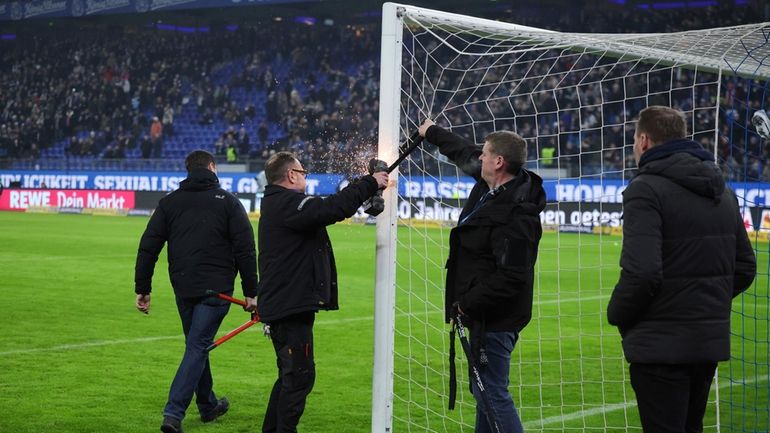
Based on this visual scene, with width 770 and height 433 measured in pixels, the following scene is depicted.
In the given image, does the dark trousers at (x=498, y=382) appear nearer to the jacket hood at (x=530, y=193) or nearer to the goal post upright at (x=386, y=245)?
the jacket hood at (x=530, y=193)

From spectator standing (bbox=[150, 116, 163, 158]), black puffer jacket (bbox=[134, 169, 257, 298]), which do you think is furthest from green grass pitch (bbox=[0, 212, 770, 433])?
spectator standing (bbox=[150, 116, 163, 158])

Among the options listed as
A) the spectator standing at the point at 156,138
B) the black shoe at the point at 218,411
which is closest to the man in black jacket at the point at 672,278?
the black shoe at the point at 218,411

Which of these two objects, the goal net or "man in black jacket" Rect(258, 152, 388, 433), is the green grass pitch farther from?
"man in black jacket" Rect(258, 152, 388, 433)

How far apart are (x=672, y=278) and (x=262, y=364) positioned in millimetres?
5627

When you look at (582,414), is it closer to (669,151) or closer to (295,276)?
(295,276)

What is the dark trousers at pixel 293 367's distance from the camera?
5.44m

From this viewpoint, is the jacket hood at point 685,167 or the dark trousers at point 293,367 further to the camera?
the dark trousers at point 293,367

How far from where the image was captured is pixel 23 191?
3581cm

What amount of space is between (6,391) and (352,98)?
102ft

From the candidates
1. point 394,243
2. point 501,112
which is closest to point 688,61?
point 394,243

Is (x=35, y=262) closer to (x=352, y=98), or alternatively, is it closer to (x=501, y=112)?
(x=501, y=112)

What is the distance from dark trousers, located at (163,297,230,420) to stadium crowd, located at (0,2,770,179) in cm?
2378

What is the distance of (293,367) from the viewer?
5.45 m

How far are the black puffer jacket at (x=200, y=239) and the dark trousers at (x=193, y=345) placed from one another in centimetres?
11
